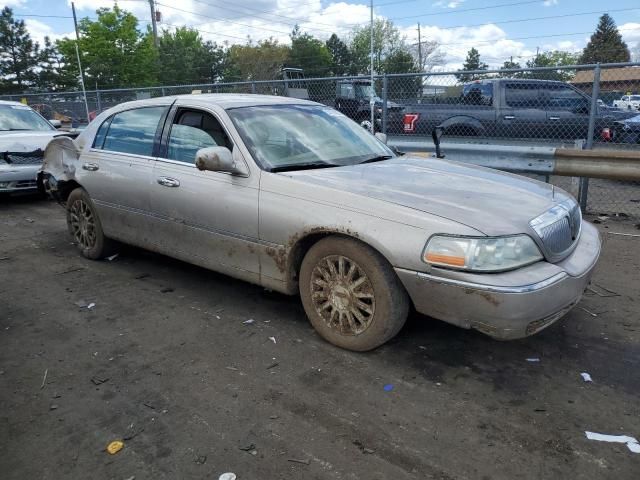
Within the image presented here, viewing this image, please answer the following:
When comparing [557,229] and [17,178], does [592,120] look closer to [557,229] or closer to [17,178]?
[557,229]

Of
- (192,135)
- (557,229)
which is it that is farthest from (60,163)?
(557,229)

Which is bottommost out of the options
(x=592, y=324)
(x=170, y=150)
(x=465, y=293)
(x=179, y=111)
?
(x=592, y=324)

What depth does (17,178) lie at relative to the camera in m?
8.30

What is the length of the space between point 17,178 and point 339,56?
256 feet

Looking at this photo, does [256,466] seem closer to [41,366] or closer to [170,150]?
[41,366]

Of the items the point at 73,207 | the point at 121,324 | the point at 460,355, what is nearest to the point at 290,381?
the point at 460,355

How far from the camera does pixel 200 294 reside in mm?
4520

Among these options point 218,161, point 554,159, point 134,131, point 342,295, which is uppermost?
point 134,131

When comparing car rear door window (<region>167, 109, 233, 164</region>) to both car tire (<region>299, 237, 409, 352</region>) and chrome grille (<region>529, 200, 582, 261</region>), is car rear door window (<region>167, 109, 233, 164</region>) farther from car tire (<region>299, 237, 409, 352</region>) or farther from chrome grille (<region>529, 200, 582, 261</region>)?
chrome grille (<region>529, 200, 582, 261</region>)

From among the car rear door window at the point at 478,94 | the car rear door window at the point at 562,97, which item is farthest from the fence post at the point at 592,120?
the car rear door window at the point at 478,94

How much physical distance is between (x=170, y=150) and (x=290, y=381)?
230 cm

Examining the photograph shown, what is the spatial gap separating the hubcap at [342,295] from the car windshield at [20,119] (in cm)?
795

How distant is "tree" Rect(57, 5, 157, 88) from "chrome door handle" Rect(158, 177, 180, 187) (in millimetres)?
46521

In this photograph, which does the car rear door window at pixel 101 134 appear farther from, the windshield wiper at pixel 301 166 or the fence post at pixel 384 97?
the fence post at pixel 384 97
